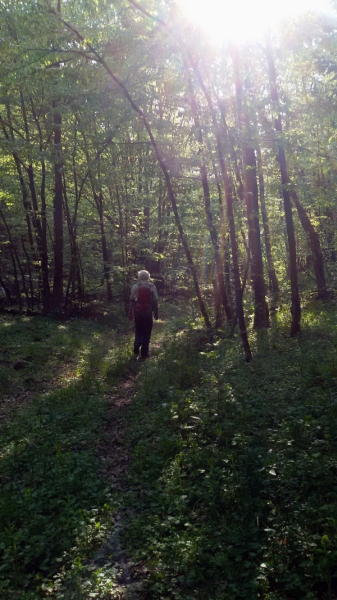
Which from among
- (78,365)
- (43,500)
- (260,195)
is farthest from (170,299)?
(43,500)

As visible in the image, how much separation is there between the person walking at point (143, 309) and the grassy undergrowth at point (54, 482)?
684mm

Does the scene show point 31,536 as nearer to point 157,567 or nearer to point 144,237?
point 157,567

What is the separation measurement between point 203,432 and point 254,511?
203 cm

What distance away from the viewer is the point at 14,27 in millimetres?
14203

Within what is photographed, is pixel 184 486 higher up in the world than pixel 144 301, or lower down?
lower down

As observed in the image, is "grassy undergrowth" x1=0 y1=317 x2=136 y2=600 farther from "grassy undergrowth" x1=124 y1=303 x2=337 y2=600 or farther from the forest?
"grassy undergrowth" x1=124 y1=303 x2=337 y2=600

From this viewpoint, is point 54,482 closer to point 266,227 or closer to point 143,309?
point 143,309

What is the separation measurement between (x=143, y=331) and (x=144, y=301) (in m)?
0.79

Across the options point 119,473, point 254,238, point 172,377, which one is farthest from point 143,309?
point 119,473

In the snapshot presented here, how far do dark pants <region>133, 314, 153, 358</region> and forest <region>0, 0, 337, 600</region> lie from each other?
473mm

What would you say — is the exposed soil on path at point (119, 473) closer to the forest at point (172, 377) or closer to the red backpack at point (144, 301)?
the forest at point (172, 377)

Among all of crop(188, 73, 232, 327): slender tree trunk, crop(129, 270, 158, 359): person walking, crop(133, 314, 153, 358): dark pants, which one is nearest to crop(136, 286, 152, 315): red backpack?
crop(129, 270, 158, 359): person walking

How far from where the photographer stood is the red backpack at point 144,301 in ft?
38.6

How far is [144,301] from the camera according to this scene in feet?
38.8
